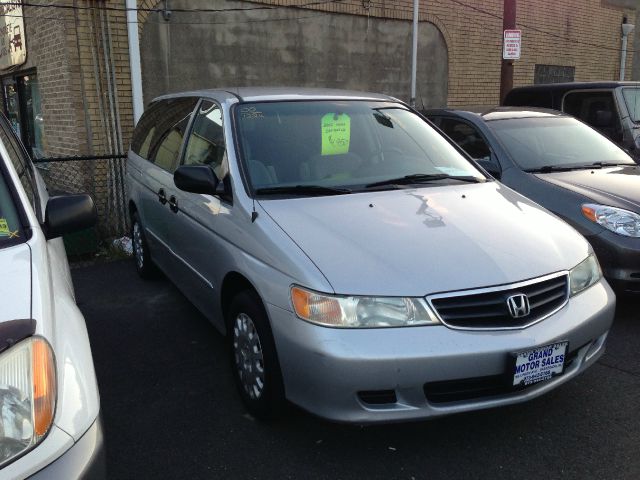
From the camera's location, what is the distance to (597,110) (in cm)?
748

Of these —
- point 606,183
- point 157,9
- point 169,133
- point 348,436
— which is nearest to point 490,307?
point 348,436

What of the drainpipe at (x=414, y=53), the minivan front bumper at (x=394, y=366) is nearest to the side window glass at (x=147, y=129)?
the minivan front bumper at (x=394, y=366)

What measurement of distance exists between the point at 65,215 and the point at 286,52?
6801 mm

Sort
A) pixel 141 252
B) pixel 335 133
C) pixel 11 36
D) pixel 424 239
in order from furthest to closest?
pixel 11 36
pixel 141 252
pixel 335 133
pixel 424 239

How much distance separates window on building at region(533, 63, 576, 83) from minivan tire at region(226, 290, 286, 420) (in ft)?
38.3

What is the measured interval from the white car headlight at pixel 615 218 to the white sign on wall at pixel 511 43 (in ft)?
17.2

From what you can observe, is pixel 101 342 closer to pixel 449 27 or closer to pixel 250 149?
pixel 250 149

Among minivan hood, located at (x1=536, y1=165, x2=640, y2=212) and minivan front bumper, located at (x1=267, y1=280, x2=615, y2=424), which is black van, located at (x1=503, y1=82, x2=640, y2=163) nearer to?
minivan hood, located at (x1=536, y1=165, x2=640, y2=212)

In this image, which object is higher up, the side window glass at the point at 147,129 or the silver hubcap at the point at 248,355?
the side window glass at the point at 147,129

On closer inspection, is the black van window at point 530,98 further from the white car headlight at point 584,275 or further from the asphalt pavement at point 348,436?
the white car headlight at point 584,275

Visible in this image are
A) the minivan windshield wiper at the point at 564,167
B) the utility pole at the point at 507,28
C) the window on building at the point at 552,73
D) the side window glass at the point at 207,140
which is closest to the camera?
the side window glass at the point at 207,140

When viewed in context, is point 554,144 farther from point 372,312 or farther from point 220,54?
point 220,54

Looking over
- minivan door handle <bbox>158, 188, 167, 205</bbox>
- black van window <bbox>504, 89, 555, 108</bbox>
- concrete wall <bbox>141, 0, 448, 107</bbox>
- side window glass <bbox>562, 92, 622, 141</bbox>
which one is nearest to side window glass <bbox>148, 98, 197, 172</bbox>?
minivan door handle <bbox>158, 188, 167, 205</bbox>

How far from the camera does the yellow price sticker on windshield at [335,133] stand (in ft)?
12.1
